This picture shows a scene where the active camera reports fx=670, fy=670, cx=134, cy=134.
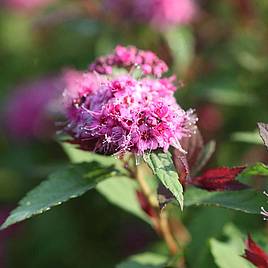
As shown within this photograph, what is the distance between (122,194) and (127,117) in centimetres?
57

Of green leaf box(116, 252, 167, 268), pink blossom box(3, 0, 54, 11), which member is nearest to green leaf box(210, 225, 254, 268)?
green leaf box(116, 252, 167, 268)

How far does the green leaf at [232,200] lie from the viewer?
1.41 m

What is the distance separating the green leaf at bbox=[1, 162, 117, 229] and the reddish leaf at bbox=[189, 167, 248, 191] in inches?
8.5

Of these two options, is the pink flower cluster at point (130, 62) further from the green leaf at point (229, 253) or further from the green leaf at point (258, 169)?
the green leaf at point (229, 253)

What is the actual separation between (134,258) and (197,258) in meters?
0.17

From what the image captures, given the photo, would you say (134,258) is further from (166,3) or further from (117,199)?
(166,3)

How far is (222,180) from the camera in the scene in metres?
1.47

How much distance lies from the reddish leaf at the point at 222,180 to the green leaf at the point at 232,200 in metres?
0.02

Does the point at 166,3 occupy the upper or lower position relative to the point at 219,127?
upper

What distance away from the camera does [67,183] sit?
150 centimetres

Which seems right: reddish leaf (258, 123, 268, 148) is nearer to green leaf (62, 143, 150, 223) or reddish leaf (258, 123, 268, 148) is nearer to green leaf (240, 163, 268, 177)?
green leaf (240, 163, 268, 177)

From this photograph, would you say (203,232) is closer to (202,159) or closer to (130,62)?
(202,159)

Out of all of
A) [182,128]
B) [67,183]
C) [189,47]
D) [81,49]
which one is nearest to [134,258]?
[67,183]

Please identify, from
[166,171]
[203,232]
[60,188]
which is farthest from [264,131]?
[203,232]
